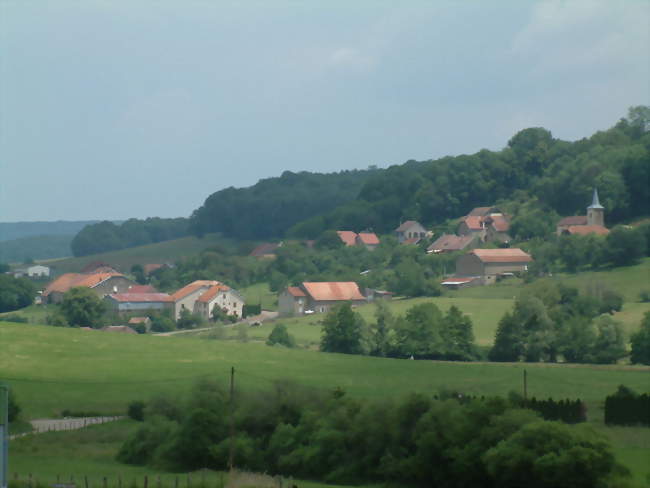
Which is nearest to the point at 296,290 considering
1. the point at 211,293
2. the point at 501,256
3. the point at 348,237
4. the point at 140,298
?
the point at 211,293

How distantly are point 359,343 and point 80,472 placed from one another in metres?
35.6

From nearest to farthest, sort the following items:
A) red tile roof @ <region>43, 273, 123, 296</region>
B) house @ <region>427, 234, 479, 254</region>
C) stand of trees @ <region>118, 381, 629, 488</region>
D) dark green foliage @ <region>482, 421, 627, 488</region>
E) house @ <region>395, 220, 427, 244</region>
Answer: dark green foliage @ <region>482, 421, 627, 488</region> < stand of trees @ <region>118, 381, 629, 488</region> < red tile roof @ <region>43, 273, 123, 296</region> < house @ <region>427, 234, 479, 254</region> < house @ <region>395, 220, 427, 244</region>

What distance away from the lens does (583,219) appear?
368 feet

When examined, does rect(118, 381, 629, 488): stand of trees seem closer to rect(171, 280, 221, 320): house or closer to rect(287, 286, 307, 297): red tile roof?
rect(287, 286, 307, 297): red tile roof

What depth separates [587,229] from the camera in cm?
10412

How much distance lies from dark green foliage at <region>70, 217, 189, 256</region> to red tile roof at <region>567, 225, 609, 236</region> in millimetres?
81827

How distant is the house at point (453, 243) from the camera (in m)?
112

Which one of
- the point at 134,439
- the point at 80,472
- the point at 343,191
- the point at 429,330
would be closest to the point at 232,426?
the point at 134,439

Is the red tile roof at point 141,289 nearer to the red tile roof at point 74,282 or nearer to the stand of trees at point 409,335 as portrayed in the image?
the red tile roof at point 74,282

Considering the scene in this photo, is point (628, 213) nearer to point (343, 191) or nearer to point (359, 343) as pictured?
point (359, 343)

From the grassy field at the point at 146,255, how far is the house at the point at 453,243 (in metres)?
42.5

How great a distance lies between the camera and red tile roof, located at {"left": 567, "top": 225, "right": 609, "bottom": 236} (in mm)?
101438

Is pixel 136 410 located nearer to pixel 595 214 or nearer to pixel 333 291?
pixel 333 291

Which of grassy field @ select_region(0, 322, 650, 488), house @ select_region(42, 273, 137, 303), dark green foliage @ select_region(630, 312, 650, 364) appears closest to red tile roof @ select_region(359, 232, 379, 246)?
house @ select_region(42, 273, 137, 303)
